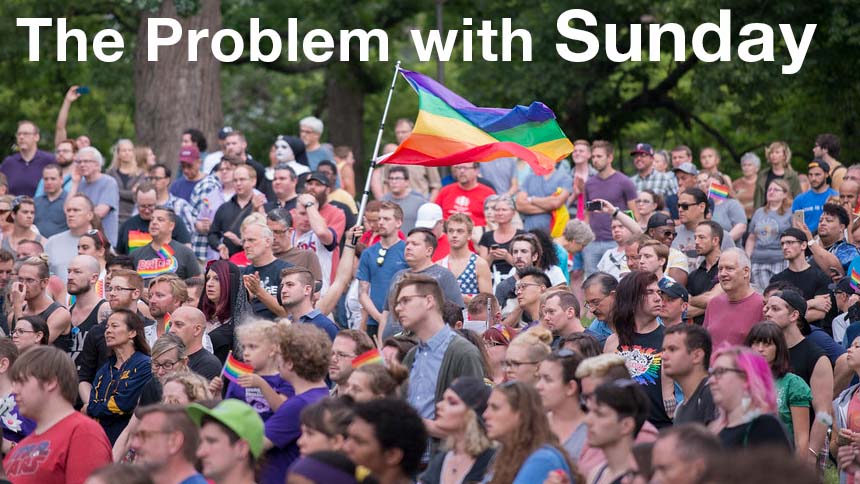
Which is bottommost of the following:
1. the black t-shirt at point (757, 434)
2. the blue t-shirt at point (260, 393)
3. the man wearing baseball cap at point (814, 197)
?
the blue t-shirt at point (260, 393)

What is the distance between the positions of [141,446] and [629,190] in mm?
9931

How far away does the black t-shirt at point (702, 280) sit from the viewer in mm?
11703

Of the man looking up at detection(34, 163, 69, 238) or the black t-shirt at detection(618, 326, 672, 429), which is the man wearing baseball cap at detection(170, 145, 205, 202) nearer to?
the man looking up at detection(34, 163, 69, 238)

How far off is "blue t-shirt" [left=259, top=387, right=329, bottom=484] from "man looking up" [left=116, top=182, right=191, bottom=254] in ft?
20.0

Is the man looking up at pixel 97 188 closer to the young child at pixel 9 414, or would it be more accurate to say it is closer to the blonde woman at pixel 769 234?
the young child at pixel 9 414

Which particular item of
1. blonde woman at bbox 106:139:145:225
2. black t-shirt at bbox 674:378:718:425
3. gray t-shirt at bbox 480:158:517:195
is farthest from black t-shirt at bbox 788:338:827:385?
blonde woman at bbox 106:139:145:225

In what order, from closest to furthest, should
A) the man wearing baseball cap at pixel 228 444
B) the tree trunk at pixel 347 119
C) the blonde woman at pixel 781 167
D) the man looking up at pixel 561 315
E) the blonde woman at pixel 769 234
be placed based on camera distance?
1. the man wearing baseball cap at pixel 228 444
2. the man looking up at pixel 561 315
3. the blonde woman at pixel 769 234
4. the blonde woman at pixel 781 167
5. the tree trunk at pixel 347 119

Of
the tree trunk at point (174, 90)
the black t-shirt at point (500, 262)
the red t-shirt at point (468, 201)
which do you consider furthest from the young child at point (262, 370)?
the tree trunk at point (174, 90)

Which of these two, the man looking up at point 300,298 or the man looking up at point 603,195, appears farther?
the man looking up at point 603,195

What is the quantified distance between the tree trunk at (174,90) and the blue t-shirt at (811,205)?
8.96 m

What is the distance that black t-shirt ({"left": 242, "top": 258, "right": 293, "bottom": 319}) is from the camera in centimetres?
1099

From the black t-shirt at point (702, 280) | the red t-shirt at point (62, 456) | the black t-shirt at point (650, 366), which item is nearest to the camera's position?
the red t-shirt at point (62, 456)

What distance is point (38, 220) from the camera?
1562 cm

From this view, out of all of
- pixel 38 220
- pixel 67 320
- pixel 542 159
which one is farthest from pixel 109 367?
pixel 38 220
